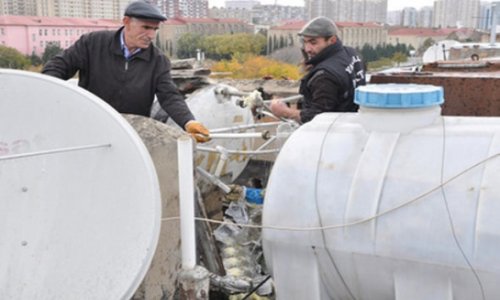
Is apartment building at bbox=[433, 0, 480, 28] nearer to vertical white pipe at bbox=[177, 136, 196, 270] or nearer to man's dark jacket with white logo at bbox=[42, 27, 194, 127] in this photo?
man's dark jacket with white logo at bbox=[42, 27, 194, 127]

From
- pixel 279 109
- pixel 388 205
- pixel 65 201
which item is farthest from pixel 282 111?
pixel 65 201

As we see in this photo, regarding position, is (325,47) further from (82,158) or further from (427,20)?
(427,20)

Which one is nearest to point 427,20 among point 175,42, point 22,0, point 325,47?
point 175,42

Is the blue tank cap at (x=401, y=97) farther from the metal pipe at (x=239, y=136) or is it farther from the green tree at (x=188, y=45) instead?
the green tree at (x=188, y=45)

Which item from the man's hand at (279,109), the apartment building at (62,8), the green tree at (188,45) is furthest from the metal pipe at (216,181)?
the apartment building at (62,8)

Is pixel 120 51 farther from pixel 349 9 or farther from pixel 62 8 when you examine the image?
pixel 349 9

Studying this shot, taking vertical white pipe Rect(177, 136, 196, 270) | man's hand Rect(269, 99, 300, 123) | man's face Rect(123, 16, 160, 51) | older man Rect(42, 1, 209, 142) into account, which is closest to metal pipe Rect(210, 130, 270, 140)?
older man Rect(42, 1, 209, 142)

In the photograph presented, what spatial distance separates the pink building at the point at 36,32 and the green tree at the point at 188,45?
31.7ft

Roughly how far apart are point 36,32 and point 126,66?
72.0m

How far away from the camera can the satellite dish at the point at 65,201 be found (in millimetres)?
2559

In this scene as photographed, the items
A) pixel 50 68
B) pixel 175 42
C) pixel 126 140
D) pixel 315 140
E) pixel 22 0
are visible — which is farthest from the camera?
pixel 22 0

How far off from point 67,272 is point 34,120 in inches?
26.2

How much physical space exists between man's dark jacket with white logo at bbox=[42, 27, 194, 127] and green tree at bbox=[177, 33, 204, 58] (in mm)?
72359

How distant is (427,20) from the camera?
13875 centimetres
